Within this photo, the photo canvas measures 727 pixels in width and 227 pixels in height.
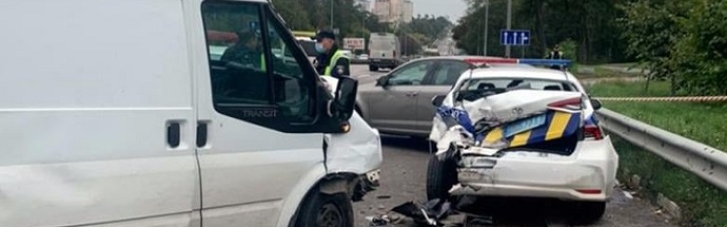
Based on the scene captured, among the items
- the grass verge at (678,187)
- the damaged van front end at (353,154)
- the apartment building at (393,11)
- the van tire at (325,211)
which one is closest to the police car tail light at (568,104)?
the grass verge at (678,187)

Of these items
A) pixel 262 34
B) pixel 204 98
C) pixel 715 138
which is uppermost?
pixel 262 34

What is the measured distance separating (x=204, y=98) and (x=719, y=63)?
13.7 metres

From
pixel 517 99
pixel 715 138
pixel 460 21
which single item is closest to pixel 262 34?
pixel 517 99

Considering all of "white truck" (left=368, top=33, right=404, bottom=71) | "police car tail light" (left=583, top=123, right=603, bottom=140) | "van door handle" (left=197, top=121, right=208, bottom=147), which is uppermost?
"van door handle" (left=197, top=121, right=208, bottom=147)

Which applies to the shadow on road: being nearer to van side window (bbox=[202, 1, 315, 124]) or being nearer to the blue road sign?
van side window (bbox=[202, 1, 315, 124])

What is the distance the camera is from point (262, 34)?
514 centimetres

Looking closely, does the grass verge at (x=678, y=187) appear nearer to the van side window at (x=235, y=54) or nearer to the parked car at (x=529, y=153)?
the parked car at (x=529, y=153)

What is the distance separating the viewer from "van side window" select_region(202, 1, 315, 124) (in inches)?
193

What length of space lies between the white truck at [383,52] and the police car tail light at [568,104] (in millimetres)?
52473

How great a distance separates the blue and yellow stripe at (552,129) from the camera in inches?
298

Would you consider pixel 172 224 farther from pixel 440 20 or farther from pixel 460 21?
pixel 440 20

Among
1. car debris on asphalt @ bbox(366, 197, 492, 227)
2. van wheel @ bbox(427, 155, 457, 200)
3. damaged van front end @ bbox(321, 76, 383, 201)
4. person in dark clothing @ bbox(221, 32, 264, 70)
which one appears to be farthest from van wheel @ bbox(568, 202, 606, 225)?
person in dark clothing @ bbox(221, 32, 264, 70)

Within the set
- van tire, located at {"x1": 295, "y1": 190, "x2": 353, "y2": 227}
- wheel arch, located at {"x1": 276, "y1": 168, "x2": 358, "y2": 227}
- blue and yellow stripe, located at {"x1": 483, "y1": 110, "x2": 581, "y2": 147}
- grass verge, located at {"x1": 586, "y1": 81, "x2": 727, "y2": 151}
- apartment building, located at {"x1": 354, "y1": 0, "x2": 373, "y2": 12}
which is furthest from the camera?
apartment building, located at {"x1": 354, "y1": 0, "x2": 373, "y2": 12}

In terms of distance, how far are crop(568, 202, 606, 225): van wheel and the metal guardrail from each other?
0.78 metres
